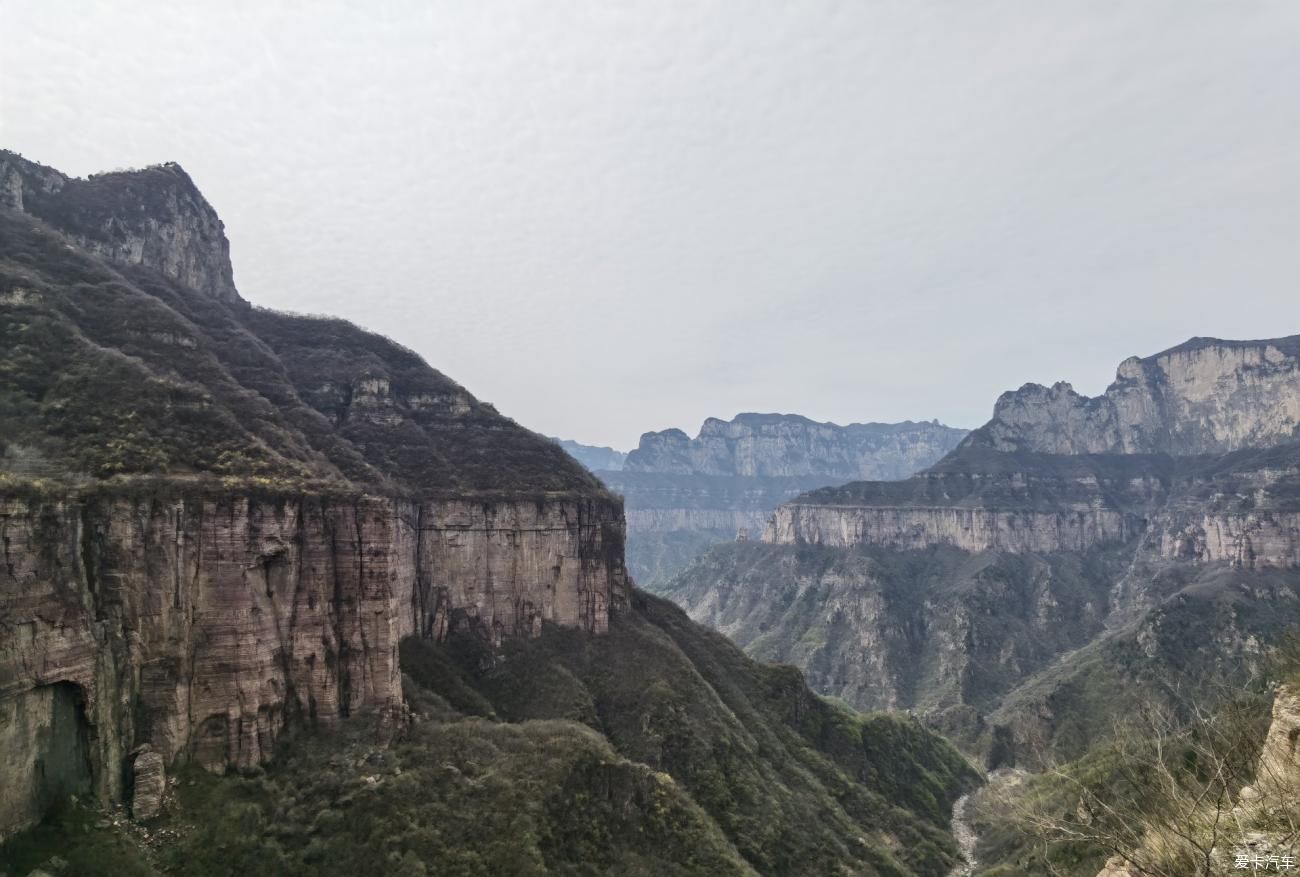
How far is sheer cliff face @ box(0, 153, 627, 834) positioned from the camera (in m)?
47.6

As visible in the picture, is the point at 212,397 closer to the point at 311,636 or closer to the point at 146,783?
the point at 311,636

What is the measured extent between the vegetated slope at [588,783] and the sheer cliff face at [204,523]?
4.52m

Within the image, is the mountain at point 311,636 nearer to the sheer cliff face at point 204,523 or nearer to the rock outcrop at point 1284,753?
the sheer cliff face at point 204,523

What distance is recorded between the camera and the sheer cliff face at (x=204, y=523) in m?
47.6

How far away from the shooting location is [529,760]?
70250mm

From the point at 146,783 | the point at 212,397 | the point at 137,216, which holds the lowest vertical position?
the point at 146,783

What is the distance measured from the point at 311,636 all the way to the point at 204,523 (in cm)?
1372

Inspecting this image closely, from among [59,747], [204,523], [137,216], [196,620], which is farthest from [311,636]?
[137,216]

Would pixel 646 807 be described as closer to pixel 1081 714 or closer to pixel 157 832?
pixel 157 832

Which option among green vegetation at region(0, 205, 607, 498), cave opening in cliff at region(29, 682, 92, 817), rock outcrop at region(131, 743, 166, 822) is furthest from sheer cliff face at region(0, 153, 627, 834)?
rock outcrop at region(131, 743, 166, 822)

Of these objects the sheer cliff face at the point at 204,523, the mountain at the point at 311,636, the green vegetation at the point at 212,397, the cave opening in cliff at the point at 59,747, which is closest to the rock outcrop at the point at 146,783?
the mountain at the point at 311,636

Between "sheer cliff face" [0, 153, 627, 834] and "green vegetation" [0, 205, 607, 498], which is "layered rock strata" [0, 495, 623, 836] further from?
"green vegetation" [0, 205, 607, 498]

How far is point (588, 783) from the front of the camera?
70.5 meters

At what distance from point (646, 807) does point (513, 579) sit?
43629 millimetres
